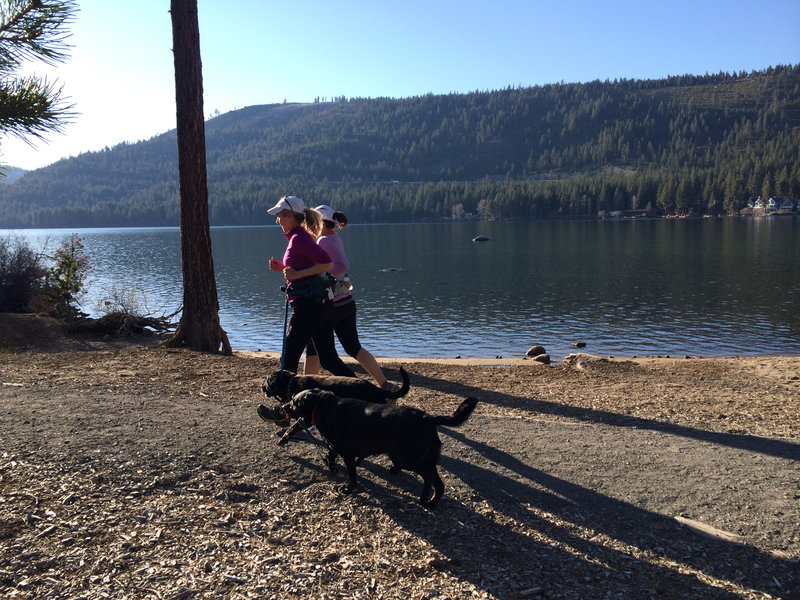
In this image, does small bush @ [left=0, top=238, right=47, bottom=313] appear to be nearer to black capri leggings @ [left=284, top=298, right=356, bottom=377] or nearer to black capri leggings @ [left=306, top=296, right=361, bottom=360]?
black capri leggings @ [left=306, top=296, right=361, bottom=360]

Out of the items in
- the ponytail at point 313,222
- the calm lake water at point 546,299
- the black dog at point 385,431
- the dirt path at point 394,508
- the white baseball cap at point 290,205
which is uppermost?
the white baseball cap at point 290,205

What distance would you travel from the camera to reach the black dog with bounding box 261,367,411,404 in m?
4.73

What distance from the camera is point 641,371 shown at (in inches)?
409

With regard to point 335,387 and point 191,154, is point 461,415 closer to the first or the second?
point 335,387

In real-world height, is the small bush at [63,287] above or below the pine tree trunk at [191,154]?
below

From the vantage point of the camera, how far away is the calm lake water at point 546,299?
1925 centimetres

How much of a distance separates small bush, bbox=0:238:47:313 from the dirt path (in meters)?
10.8

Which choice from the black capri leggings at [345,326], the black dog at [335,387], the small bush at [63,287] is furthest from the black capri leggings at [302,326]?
the small bush at [63,287]

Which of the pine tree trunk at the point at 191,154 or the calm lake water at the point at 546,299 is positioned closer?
the pine tree trunk at the point at 191,154

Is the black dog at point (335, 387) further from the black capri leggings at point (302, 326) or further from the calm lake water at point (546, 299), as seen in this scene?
the calm lake water at point (546, 299)

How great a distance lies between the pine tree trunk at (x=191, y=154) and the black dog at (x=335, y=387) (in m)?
5.22

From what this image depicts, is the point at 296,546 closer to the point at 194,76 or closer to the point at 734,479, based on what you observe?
the point at 734,479

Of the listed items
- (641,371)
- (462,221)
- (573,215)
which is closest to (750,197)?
(573,215)

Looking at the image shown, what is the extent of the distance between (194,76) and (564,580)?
9619mm
